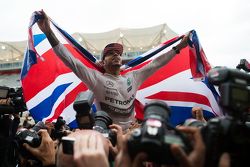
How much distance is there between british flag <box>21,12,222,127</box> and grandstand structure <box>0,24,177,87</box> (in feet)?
69.7

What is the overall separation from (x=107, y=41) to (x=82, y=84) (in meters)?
25.4

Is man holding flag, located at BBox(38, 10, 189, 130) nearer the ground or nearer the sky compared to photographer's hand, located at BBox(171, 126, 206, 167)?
nearer the sky

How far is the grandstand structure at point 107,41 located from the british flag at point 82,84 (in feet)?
69.7

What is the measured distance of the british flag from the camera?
3389 mm

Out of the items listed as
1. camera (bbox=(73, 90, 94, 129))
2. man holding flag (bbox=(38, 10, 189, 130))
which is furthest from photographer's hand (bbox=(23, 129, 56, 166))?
man holding flag (bbox=(38, 10, 189, 130))

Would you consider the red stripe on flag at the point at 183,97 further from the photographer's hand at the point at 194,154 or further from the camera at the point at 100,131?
the photographer's hand at the point at 194,154

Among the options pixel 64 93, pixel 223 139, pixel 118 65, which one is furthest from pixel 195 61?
pixel 223 139

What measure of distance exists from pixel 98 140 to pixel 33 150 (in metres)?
1.08

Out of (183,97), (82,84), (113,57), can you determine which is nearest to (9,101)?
(113,57)

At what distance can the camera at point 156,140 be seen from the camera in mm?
862

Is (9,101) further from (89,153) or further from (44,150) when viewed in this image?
(89,153)

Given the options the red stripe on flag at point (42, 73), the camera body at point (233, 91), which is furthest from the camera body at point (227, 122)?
the red stripe on flag at point (42, 73)

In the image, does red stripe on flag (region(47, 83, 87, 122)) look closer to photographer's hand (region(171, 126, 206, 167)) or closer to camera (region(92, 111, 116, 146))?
camera (region(92, 111, 116, 146))

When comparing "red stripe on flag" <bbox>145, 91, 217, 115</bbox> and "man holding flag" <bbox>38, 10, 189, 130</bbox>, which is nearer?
"man holding flag" <bbox>38, 10, 189, 130</bbox>
